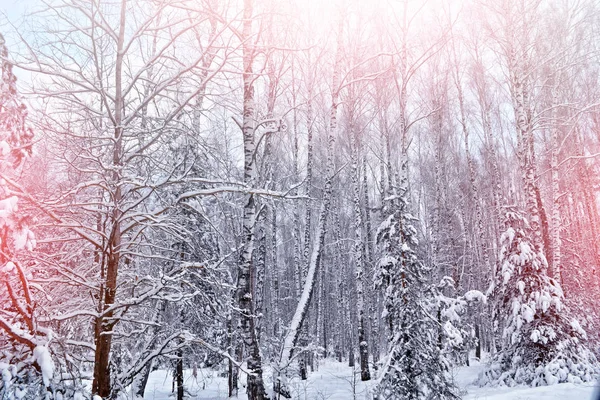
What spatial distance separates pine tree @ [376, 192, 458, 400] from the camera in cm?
784

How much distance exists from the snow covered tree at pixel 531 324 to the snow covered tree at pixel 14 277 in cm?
1087

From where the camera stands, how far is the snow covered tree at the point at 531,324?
9.65m

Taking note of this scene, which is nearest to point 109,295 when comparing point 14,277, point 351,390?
point 14,277

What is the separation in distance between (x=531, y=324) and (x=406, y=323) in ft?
15.7

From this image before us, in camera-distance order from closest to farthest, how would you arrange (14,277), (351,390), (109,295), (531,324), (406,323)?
(14,277) → (109,295) → (406,323) → (531,324) → (351,390)

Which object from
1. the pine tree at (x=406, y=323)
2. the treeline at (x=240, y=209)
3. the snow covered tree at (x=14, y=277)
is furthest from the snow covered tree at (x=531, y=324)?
the snow covered tree at (x=14, y=277)

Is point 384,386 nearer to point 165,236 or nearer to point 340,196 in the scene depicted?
point 165,236

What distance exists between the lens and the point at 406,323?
8164mm

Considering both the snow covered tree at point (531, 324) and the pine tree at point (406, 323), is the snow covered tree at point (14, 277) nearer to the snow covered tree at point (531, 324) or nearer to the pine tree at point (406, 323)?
the pine tree at point (406, 323)

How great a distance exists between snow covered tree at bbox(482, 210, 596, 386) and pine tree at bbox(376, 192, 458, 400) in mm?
3292

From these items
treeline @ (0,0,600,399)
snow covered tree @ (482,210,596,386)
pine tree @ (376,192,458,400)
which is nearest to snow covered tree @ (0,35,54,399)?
treeline @ (0,0,600,399)

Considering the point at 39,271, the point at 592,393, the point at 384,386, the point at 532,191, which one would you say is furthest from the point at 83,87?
the point at 532,191

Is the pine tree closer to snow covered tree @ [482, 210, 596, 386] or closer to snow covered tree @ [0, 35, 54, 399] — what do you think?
snow covered tree @ [482, 210, 596, 386]

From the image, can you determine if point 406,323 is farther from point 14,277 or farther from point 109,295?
point 14,277
